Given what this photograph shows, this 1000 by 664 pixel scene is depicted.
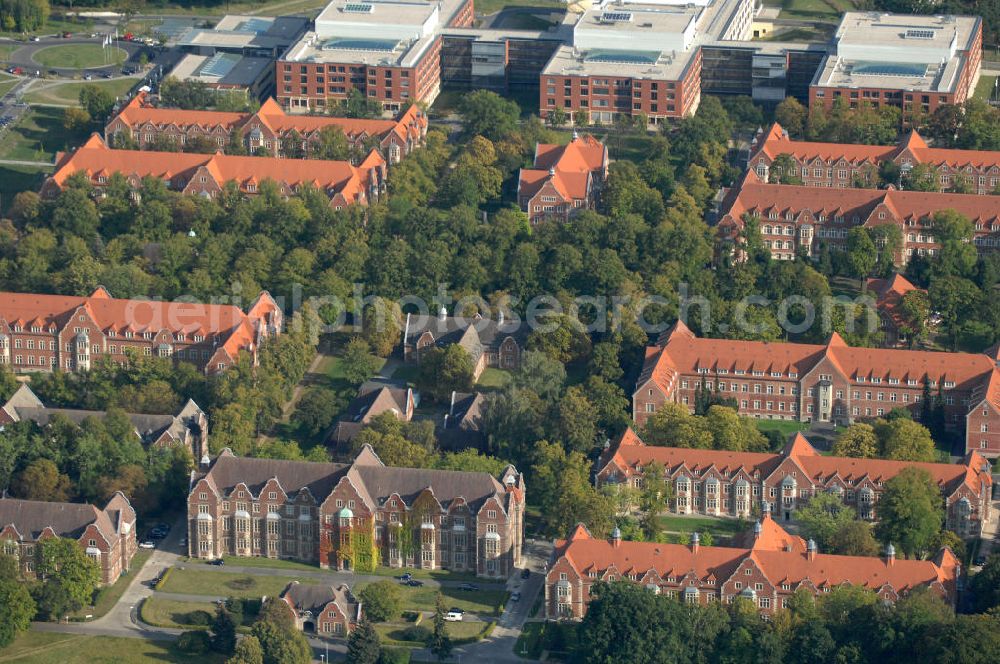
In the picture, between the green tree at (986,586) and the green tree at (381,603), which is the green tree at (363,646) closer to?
the green tree at (381,603)

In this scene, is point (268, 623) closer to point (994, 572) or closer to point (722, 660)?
point (722, 660)

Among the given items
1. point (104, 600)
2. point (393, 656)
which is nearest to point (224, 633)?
point (104, 600)

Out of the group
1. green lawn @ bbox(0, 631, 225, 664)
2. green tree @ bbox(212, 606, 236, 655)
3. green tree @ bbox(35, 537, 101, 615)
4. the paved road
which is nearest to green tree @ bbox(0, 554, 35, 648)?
green lawn @ bbox(0, 631, 225, 664)

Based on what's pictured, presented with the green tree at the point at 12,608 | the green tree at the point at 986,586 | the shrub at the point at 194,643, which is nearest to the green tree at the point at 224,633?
the shrub at the point at 194,643

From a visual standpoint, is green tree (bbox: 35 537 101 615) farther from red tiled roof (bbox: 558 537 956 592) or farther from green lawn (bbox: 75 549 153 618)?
red tiled roof (bbox: 558 537 956 592)

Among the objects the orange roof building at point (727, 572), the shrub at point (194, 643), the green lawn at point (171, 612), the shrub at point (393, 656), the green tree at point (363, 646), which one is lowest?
the green lawn at point (171, 612)

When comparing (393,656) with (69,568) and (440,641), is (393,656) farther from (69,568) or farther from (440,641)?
(69,568)

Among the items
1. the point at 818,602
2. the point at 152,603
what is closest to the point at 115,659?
the point at 152,603
